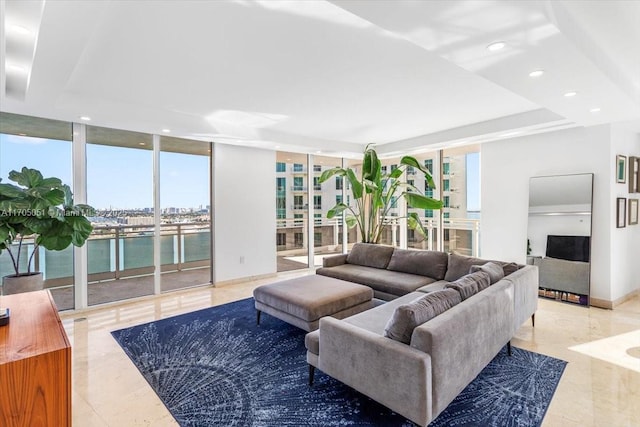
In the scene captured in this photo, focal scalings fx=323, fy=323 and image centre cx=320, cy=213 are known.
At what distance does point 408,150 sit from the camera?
→ 6.11 m

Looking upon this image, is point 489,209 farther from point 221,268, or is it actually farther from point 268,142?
point 221,268

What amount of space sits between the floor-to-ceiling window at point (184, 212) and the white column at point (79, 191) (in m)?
1.02

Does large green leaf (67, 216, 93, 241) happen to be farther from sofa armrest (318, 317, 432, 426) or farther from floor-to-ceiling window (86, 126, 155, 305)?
sofa armrest (318, 317, 432, 426)

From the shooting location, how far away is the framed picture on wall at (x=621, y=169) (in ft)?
14.4

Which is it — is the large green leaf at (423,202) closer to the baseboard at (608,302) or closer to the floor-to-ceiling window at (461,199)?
the floor-to-ceiling window at (461,199)

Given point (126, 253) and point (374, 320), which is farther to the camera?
point (126, 253)

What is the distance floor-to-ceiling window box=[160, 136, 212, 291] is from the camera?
5.18 m

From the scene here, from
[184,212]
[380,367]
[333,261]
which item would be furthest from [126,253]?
[380,367]

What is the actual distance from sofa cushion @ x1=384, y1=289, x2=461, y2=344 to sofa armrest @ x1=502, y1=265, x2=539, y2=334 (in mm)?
1149

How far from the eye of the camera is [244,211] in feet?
19.4

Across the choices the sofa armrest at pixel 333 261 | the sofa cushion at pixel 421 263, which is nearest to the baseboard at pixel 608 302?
the sofa cushion at pixel 421 263

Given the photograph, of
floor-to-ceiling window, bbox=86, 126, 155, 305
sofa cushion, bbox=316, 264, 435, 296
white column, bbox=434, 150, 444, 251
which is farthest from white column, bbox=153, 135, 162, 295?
white column, bbox=434, 150, 444, 251

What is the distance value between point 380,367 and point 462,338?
1.88 ft

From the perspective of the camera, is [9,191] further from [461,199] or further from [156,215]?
[461,199]
